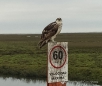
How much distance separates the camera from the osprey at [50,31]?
3.77 m

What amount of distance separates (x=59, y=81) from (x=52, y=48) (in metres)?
0.42

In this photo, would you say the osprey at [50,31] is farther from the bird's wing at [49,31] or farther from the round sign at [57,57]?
the round sign at [57,57]

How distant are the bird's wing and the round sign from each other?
1.97 feet

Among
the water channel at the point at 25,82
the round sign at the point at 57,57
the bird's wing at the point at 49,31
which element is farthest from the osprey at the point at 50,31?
the water channel at the point at 25,82

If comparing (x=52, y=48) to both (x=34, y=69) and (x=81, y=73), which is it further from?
(x=34, y=69)

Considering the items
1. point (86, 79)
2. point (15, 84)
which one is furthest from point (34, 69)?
point (86, 79)

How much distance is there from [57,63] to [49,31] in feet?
2.57

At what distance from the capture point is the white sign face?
3156 mm

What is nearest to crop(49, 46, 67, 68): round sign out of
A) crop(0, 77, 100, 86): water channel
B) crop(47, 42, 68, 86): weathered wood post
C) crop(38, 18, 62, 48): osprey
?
crop(47, 42, 68, 86): weathered wood post

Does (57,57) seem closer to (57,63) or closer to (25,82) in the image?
(57,63)

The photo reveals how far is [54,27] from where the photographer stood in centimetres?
380

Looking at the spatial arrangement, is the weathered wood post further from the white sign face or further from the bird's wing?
the bird's wing

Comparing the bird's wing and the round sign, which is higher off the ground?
the bird's wing

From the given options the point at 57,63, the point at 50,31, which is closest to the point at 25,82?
the point at 50,31
